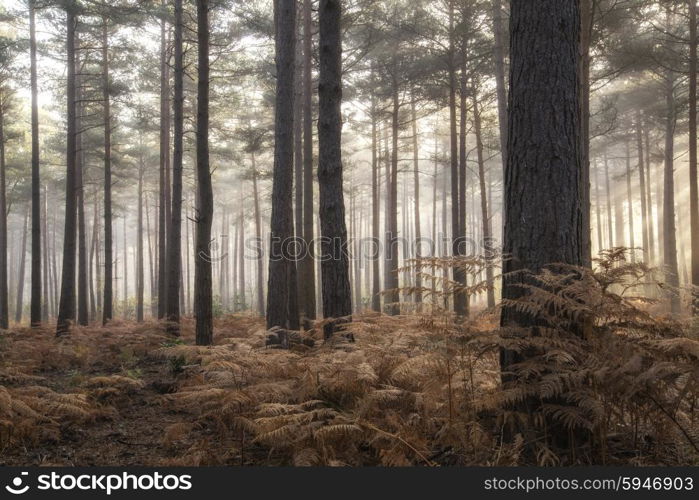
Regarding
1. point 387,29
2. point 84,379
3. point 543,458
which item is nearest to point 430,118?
point 387,29

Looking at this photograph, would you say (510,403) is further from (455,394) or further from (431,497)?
(431,497)

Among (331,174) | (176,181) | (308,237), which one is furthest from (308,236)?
(331,174)

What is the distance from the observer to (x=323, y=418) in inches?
180

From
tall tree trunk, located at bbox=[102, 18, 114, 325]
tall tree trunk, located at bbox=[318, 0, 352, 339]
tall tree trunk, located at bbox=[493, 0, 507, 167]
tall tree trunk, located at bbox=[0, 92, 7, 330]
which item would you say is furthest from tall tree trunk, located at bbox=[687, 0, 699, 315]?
tall tree trunk, located at bbox=[0, 92, 7, 330]

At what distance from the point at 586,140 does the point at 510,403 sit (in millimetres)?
8571

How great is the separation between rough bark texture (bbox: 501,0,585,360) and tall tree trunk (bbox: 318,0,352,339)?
4.33 m

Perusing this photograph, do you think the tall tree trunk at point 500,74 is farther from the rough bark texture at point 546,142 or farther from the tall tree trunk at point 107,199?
the tall tree trunk at point 107,199

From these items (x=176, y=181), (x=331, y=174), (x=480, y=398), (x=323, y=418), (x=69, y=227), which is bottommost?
(x=323, y=418)

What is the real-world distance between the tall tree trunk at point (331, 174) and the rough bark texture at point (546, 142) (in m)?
4.33

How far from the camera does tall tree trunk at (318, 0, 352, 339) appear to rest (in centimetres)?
826

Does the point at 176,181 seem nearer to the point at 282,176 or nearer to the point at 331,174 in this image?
the point at 282,176

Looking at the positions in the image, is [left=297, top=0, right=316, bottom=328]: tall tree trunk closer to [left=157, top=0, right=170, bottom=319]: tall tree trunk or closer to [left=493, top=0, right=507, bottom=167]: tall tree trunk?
[left=493, top=0, right=507, bottom=167]: tall tree trunk

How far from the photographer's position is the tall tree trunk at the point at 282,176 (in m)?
9.24

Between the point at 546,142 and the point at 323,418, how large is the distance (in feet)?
10.6
